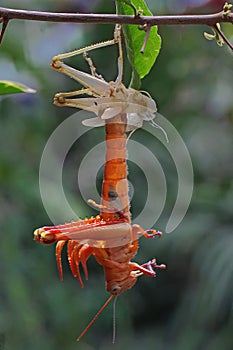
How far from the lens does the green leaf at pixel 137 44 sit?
0.64m

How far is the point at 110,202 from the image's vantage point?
0.60 m

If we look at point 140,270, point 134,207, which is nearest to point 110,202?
point 140,270

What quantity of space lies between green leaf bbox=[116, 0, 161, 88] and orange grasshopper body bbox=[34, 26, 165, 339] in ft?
0.06

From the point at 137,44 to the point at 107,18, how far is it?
0.34ft

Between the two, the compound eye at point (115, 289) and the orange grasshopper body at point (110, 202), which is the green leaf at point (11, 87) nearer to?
the orange grasshopper body at point (110, 202)

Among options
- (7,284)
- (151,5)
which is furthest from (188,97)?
(7,284)

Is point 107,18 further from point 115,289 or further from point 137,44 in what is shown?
point 115,289

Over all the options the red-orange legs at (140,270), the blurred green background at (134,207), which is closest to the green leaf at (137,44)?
the red-orange legs at (140,270)

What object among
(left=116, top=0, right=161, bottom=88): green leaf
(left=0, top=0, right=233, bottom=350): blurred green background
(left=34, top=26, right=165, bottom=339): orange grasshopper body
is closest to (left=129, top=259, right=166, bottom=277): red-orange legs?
(left=34, top=26, right=165, bottom=339): orange grasshopper body

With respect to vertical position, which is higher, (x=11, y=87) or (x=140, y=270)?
(x=11, y=87)

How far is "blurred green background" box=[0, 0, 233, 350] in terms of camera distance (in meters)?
1.73

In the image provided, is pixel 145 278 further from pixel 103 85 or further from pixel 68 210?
pixel 103 85

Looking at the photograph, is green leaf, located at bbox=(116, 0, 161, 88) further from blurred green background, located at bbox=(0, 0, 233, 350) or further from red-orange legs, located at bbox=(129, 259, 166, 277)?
blurred green background, located at bbox=(0, 0, 233, 350)

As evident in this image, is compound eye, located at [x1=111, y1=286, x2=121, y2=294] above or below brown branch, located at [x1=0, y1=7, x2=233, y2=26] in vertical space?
below
